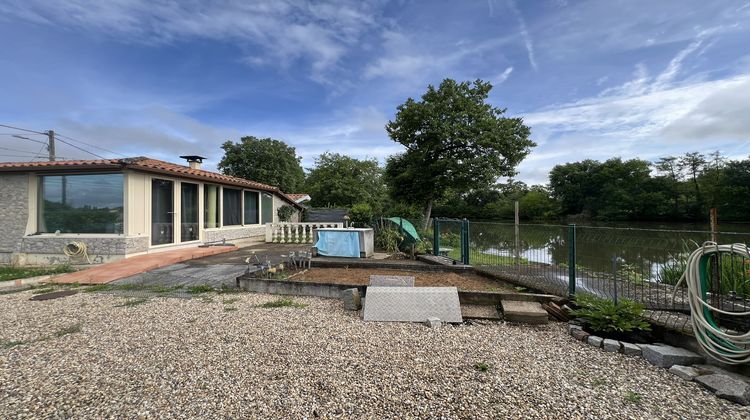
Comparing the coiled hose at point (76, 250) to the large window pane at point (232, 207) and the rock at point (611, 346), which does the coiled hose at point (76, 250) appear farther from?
the rock at point (611, 346)

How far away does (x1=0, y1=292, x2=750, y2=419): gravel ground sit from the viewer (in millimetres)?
2062

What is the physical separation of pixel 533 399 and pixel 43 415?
3185 mm

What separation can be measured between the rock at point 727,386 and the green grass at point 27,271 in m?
10.2

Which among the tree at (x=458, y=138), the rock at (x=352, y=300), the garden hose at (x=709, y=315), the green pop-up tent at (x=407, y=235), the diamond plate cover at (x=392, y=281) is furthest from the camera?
the tree at (x=458, y=138)

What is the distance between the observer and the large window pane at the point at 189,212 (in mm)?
9453

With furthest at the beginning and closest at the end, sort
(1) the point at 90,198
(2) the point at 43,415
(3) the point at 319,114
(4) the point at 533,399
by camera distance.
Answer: (3) the point at 319,114 < (1) the point at 90,198 < (4) the point at 533,399 < (2) the point at 43,415

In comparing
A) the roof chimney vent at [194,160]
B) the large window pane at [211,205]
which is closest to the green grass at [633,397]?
the large window pane at [211,205]

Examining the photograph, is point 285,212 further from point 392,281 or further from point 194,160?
point 392,281

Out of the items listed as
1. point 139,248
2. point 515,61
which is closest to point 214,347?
point 139,248

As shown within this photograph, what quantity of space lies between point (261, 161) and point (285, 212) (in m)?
18.3

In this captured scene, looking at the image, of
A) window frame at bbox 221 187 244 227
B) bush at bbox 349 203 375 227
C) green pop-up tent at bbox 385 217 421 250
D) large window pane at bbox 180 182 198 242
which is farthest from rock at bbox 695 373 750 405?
window frame at bbox 221 187 244 227

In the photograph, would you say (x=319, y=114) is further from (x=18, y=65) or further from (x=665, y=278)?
(x=665, y=278)

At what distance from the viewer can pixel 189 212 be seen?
9.70 meters

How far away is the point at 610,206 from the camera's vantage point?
136 feet
